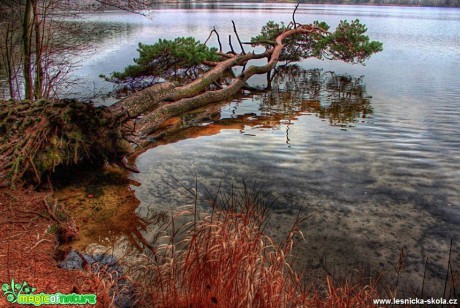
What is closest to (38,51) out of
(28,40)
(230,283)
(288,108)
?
(28,40)

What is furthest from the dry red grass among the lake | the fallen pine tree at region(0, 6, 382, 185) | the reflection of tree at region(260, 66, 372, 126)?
the reflection of tree at region(260, 66, 372, 126)

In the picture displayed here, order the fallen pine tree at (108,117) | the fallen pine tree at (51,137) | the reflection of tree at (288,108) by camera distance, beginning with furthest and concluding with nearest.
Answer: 1. the reflection of tree at (288,108)
2. the fallen pine tree at (108,117)
3. the fallen pine tree at (51,137)

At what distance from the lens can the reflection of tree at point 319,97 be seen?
13680 millimetres

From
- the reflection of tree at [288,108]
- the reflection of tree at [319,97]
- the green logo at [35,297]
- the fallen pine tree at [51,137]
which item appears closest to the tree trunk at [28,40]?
the fallen pine tree at [51,137]

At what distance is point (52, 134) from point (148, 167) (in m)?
2.20

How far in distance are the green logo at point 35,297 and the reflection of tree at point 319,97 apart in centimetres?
1015

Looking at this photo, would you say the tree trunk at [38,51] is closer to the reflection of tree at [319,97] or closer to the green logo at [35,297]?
the reflection of tree at [319,97]

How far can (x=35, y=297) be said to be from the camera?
3.45m

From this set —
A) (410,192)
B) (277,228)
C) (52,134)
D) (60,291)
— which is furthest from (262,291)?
(52,134)

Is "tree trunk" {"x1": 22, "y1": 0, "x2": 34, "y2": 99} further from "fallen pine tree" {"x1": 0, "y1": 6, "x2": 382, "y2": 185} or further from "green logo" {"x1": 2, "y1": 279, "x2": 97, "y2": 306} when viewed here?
"green logo" {"x1": 2, "y1": 279, "x2": 97, "y2": 306}

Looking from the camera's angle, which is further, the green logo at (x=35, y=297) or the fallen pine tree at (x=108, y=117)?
the fallen pine tree at (x=108, y=117)

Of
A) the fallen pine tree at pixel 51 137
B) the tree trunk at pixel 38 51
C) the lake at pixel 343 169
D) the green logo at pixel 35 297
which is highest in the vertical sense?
the tree trunk at pixel 38 51

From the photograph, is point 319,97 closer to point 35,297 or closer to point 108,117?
point 108,117

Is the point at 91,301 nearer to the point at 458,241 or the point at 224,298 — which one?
the point at 224,298
